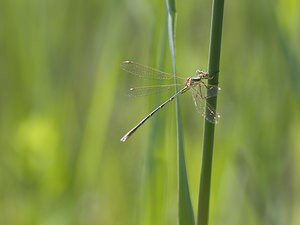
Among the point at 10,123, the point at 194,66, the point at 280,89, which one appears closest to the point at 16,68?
the point at 10,123

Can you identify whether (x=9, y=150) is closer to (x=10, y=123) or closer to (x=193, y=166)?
(x=10, y=123)

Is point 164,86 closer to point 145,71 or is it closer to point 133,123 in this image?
point 145,71

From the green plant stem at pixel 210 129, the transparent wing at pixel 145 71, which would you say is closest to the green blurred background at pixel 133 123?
the transparent wing at pixel 145 71

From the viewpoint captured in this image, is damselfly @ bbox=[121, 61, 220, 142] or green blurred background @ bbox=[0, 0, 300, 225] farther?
green blurred background @ bbox=[0, 0, 300, 225]

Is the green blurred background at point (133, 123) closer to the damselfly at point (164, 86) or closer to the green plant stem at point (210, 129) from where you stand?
the damselfly at point (164, 86)

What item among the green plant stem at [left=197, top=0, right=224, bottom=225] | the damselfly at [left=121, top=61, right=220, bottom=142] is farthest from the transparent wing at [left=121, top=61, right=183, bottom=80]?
the green plant stem at [left=197, top=0, right=224, bottom=225]

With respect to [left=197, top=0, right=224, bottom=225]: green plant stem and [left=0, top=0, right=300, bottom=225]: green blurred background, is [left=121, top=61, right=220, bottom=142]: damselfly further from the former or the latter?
[left=197, top=0, right=224, bottom=225]: green plant stem
